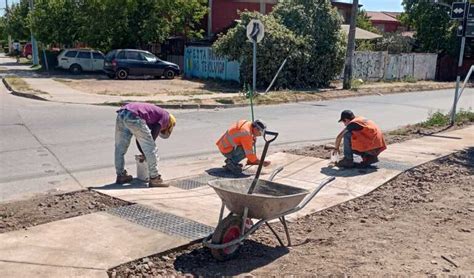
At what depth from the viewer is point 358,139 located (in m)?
8.20

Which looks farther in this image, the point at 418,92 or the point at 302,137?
the point at 418,92

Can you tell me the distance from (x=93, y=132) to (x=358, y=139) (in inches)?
245

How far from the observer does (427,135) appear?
39.4ft

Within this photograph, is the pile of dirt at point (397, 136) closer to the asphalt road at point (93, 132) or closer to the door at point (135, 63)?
the asphalt road at point (93, 132)

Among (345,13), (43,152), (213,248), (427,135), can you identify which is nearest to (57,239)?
(213,248)

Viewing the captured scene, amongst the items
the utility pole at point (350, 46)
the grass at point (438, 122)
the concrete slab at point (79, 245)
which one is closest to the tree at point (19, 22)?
the utility pole at point (350, 46)

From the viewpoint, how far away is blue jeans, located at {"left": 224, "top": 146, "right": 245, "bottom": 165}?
25.8ft

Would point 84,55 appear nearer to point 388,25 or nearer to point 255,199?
point 255,199

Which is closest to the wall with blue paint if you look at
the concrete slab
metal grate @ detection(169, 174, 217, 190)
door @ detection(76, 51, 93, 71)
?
door @ detection(76, 51, 93, 71)

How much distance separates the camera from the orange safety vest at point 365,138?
321 inches

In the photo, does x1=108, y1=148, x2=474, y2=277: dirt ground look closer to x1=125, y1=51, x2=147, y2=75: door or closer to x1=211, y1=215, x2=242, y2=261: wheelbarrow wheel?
x1=211, y1=215, x2=242, y2=261: wheelbarrow wheel

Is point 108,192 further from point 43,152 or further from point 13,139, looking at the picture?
point 13,139

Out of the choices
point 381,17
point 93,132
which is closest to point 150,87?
point 93,132

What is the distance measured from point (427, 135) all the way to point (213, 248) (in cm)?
889
